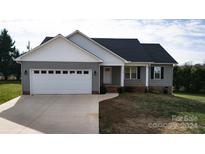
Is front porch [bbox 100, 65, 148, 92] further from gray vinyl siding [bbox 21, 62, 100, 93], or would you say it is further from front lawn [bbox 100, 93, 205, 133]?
front lawn [bbox 100, 93, 205, 133]

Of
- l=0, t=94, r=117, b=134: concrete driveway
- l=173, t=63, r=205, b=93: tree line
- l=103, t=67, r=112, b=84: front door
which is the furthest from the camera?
l=173, t=63, r=205, b=93: tree line

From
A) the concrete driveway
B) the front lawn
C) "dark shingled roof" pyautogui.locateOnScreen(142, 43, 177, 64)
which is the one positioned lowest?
the front lawn

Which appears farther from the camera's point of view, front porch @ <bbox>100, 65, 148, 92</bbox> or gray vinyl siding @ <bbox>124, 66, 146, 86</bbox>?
gray vinyl siding @ <bbox>124, 66, 146, 86</bbox>

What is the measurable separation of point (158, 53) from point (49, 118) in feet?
49.3

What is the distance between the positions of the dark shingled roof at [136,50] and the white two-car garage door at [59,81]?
16.5 feet

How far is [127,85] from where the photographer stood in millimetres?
19359

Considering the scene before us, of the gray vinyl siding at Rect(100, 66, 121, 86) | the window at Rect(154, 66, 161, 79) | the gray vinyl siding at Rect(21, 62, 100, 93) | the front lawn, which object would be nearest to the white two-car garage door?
the gray vinyl siding at Rect(21, 62, 100, 93)

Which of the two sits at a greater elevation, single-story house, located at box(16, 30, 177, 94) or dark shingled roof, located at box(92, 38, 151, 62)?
dark shingled roof, located at box(92, 38, 151, 62)

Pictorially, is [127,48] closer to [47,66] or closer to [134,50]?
[134,50]

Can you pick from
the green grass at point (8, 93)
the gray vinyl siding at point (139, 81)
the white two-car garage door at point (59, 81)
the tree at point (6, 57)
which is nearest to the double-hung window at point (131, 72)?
the gray vinyl siding at point (139, 81)

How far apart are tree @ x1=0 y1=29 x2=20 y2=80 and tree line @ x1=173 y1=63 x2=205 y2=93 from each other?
2449 cm

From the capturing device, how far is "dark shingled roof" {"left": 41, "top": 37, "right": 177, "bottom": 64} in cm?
1955
